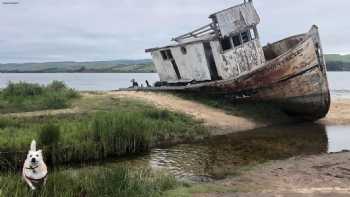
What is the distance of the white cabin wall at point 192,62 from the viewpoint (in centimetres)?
2162

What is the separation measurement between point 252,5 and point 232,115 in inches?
218

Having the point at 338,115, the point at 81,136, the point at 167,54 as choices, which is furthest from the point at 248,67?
the point at 81,136

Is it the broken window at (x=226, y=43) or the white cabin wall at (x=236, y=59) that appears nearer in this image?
the white cabin wall at (x=236, y=59)

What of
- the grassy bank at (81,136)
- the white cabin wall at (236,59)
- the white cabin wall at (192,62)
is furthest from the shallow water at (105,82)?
the white cabin wall at (236,59)

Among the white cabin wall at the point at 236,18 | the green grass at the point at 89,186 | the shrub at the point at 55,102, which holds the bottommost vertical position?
the green grass at the point at 89,186

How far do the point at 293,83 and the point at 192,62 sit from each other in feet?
15.5

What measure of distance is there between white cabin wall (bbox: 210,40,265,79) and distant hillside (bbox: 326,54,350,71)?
9389cm

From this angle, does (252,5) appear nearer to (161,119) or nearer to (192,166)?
(161,119)

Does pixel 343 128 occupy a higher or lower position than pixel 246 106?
lower

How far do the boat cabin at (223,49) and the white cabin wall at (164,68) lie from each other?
585mm

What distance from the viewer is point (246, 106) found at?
20812 millimetres

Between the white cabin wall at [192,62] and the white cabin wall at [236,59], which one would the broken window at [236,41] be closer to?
the white cabin wall at [236,59]

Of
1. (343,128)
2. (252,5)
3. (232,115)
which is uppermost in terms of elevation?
(252,5)

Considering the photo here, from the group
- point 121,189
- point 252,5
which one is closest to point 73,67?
point 252,5
